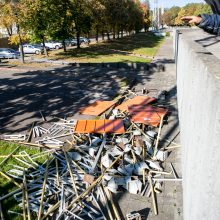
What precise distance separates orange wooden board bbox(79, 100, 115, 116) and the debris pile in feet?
3.70

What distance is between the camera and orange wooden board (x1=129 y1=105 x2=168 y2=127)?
9516 millimetres

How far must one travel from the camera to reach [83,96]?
13.7 meters

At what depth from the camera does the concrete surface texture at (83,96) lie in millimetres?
5871

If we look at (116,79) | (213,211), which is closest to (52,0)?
(116,79)

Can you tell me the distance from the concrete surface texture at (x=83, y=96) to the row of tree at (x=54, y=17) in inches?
158

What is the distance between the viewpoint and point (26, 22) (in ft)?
73.7

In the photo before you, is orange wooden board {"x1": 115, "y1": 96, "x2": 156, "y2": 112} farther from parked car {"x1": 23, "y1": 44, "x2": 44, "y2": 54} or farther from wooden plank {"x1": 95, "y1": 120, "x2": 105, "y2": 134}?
parked car {"x1": 23, "y1": 44, "x2": 44, "y2": 54}

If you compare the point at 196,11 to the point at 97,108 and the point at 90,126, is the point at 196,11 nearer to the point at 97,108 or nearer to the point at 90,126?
the point at 97,108

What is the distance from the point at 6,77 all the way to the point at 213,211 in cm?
1829

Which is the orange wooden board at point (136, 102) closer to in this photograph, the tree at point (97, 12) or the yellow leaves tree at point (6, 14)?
the yellow leaves tree at point (6, 14)

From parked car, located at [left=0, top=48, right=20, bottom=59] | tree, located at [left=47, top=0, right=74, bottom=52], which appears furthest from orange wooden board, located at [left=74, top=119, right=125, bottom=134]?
parked car, located at [left=0, top=48, right=20, bottom=59]

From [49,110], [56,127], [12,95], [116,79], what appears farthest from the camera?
[116,79]

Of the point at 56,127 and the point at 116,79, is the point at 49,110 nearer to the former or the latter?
the point at 56,127

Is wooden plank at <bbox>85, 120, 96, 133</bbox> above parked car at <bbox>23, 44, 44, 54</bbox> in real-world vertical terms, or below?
below
